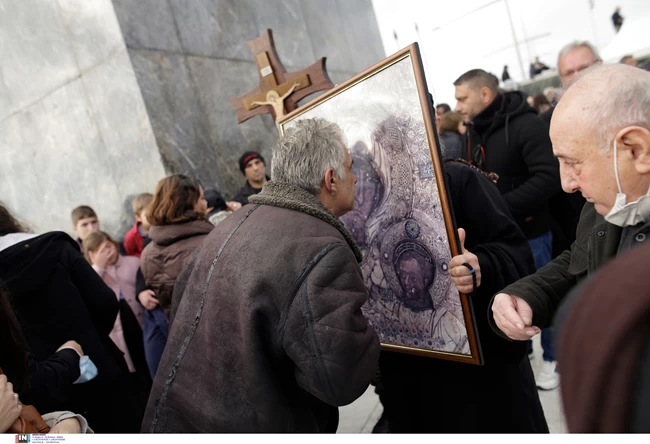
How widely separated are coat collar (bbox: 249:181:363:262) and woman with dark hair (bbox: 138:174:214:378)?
41.6 inches

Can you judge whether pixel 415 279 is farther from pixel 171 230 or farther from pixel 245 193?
pixel 245 193

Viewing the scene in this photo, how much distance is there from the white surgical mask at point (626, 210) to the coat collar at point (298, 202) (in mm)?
728

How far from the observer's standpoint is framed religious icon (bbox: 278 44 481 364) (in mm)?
1380

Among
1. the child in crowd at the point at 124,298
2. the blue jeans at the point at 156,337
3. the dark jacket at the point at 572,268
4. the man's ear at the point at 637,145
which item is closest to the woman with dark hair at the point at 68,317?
the blue jeans at the point at 156,337

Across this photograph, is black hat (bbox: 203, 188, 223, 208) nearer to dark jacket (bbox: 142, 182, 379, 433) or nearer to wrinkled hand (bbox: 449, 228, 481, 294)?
dark jacket (bbox: 142, 182, 379, 433)

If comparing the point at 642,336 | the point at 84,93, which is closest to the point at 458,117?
the point at 84,93

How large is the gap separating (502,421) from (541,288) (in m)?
0.72

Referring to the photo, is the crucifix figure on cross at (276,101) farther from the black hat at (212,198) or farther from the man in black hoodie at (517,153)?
the man in black hoodie at (517,153)

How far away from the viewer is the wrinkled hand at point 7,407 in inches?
45.4

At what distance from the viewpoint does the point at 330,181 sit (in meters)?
1.46

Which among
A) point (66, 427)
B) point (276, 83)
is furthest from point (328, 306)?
point (276, 83)

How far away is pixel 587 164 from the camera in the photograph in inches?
37.7

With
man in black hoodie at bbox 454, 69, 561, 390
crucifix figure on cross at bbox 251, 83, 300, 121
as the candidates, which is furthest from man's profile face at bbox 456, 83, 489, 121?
crucifix figure on cross at bbox 251, 83, 300, 121

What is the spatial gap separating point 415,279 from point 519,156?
139 centimetres
